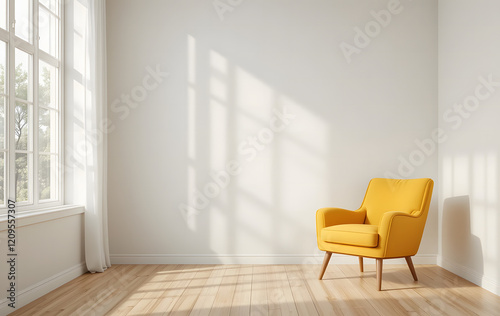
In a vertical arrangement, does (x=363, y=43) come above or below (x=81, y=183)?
above

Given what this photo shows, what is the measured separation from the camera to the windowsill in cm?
282

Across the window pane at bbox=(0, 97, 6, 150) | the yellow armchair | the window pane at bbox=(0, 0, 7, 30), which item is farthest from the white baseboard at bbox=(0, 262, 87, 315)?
the yellow armchair

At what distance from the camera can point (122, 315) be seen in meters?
2.71

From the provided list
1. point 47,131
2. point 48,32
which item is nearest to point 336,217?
point 47,131

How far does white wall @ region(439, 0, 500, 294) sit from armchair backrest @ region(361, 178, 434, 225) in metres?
0.43

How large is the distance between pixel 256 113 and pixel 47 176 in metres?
2.10

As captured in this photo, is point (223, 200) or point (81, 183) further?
point (223, 200)

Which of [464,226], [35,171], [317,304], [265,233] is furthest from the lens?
[265,233]

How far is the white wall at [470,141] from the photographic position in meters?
3.37

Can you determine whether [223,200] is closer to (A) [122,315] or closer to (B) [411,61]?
(A) [122,315]

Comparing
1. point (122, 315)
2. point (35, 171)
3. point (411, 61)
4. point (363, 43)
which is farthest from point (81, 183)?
point (411, 61)

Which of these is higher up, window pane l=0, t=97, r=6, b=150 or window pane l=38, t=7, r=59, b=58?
window pane l=38, t=7, r=59, b=58

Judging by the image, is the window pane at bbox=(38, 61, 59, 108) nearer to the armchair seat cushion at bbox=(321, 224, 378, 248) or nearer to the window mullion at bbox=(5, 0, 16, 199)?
the window mullion at bbox=(5, 0, 16, 199)

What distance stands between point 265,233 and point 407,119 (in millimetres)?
1931
